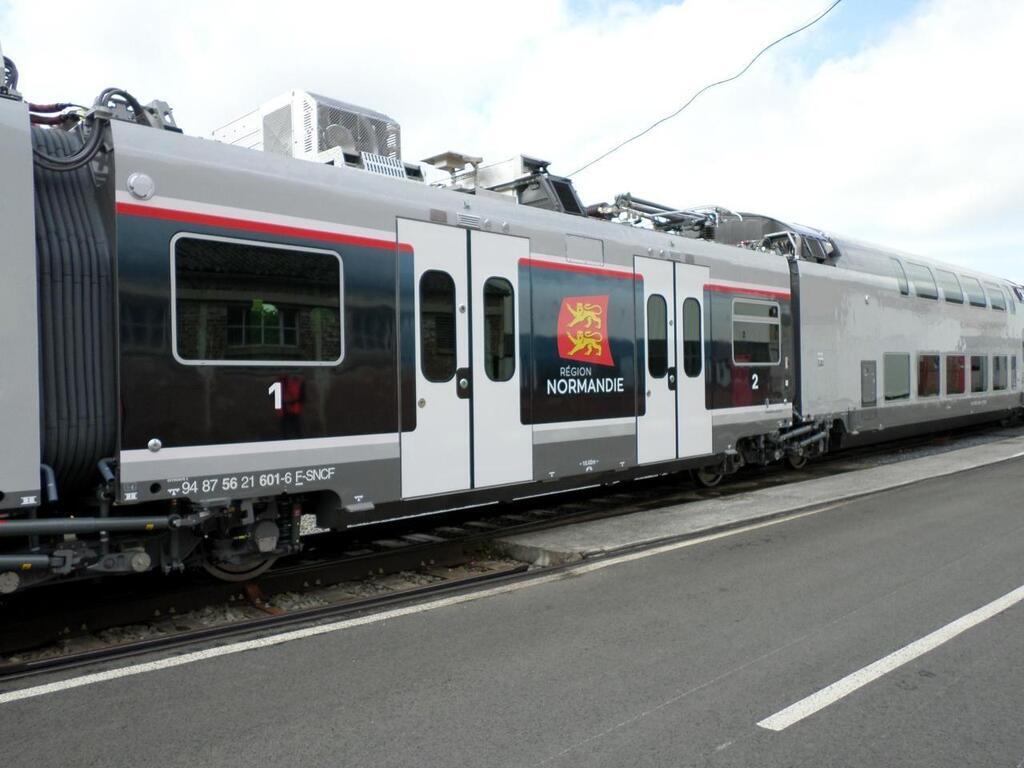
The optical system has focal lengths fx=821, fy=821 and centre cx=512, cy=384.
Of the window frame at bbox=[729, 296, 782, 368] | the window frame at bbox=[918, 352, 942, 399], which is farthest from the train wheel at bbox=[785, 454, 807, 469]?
the window frame at bbox=[918, 352, 942, 399]

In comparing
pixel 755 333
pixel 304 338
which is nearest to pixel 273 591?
pixel 304 338

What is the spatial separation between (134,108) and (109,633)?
3512mm

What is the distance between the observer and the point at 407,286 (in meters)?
6.52

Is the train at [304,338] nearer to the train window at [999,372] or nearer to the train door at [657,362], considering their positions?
the train door at [657,362]

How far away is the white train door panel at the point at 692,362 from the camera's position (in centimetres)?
930

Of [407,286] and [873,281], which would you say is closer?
[407,286]

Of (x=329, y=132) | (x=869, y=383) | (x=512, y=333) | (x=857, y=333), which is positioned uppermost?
(x=329, y=132)

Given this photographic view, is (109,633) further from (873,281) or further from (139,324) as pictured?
(873,281)

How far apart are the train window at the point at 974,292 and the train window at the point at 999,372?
134cm

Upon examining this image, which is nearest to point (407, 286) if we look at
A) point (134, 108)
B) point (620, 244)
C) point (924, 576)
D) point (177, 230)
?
point (177, 230)

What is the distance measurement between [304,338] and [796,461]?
9.38 m

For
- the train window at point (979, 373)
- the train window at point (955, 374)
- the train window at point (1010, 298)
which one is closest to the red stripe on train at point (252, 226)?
the train window at point (955, 374)

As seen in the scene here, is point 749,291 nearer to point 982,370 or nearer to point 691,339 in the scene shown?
point 691,339

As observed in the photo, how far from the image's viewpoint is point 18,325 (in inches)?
181
